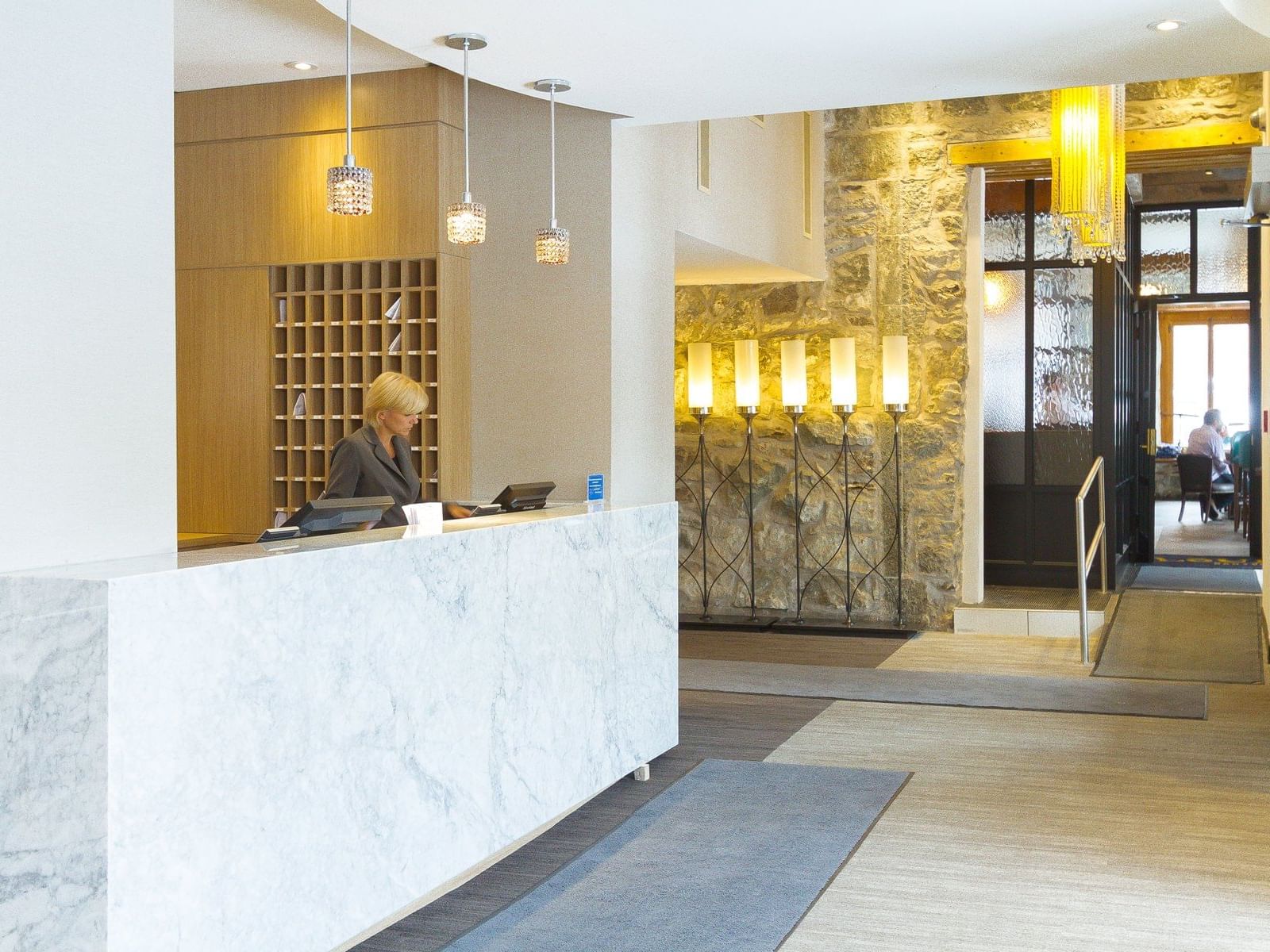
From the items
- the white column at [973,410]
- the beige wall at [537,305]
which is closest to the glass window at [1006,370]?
the white column at [973,410]

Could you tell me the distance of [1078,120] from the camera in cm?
756

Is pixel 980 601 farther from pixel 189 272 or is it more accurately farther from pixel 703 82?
pixel 189 272

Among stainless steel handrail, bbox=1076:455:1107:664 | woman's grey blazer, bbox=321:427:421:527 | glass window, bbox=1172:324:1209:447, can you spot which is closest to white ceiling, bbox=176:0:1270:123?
woman's grey blazer, bbox=321:427:421:527

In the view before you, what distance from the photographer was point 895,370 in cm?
878

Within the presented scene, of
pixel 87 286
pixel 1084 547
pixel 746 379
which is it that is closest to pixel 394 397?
pixel 87 286

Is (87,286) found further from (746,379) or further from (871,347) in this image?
(871,347)

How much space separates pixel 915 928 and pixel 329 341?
436 centimetres

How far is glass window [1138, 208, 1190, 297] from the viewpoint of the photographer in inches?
431

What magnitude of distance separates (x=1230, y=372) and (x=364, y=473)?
14626 millimetres

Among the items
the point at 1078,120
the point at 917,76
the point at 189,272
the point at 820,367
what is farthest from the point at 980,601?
the point at 189,272

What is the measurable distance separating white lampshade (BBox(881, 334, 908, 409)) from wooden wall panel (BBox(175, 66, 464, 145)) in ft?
11.6

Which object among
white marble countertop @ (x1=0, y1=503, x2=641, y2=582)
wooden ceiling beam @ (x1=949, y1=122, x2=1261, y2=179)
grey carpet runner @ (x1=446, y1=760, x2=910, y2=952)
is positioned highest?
wooden ceiling beam @ (x1=949, y1=122, x2=1261, y2=179)

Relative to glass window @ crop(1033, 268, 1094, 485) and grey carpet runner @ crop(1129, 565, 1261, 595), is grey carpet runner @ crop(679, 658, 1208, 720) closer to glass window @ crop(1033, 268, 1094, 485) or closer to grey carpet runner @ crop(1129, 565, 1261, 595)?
glass window @ crop(1033, 268, 1094, 485)

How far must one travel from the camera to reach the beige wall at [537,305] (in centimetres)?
624
